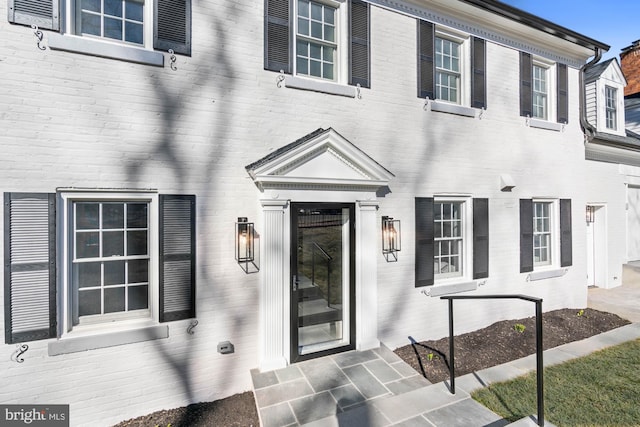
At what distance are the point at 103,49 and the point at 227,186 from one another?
2195mm

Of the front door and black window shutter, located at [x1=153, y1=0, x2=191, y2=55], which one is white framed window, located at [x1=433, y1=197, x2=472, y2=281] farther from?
black window shutter, located at [x1=153, y1=0, x2=191, y2=55]

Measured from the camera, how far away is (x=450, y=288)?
19.9 feet

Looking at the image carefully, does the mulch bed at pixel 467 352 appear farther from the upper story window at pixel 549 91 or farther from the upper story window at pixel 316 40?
the upper story window at pixel 316 40

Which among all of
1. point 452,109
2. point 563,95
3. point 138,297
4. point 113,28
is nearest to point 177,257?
point 138,297

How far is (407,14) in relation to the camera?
5.71 meters

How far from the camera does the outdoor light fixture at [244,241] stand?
4.41 m

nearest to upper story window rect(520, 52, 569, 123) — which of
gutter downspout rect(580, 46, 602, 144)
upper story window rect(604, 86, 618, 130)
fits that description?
gutter downspout rect(580, 46, 602, 144)

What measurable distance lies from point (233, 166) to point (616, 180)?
37.6 ft

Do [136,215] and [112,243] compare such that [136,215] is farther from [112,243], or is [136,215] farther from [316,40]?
[316,40]

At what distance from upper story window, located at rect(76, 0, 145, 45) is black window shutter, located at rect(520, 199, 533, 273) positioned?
306 inches

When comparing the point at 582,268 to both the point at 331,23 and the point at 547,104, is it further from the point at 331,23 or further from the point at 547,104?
the point at 331,23

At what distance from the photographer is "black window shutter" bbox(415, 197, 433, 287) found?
5738 millimetres

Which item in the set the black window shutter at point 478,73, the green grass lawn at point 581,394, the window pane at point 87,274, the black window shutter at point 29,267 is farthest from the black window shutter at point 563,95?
the black window shutter at point 29,267

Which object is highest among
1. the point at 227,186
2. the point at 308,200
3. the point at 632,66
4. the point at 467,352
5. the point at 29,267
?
the point at 632,66
